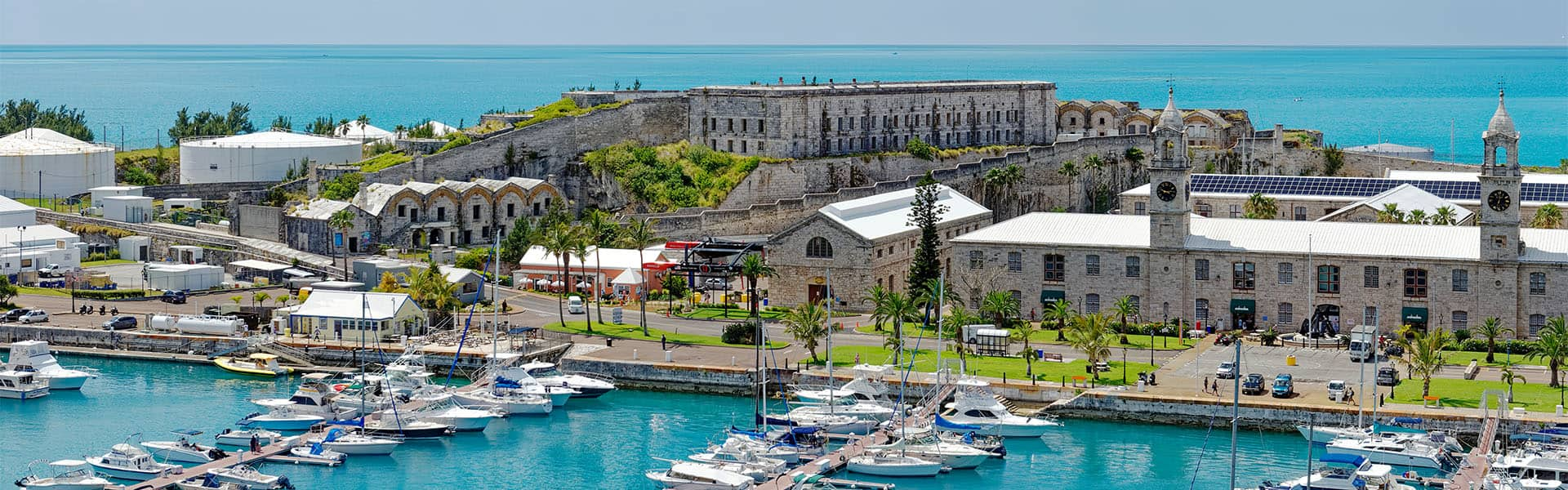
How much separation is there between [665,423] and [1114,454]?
1445 cm

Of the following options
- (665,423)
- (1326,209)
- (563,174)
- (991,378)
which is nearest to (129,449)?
(665,423)

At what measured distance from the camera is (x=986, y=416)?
219ft

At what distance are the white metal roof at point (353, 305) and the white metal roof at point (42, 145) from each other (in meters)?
42.1

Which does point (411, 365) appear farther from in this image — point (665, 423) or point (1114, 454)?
point (1114, 454)

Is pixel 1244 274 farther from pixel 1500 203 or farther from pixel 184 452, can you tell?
pixel 184 452

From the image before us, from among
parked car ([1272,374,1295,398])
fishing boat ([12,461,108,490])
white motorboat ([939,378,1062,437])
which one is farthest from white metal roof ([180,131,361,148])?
parked car ([1272,374,1295,398])

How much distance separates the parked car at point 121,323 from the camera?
84812mm

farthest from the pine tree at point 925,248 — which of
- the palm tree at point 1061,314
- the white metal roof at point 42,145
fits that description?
the white metal roof at point 42,145

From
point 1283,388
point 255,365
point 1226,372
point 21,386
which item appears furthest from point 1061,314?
point 21,386

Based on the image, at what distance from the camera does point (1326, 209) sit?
102375mm

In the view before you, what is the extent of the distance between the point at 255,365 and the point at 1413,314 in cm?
4183

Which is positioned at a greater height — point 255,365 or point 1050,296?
point 1050,296

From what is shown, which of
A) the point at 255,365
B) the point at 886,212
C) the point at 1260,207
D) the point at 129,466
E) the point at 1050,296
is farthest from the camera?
the point at 1260,207

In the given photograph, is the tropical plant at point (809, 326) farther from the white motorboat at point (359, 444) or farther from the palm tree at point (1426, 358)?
the palm tree at point (1426, 358)
